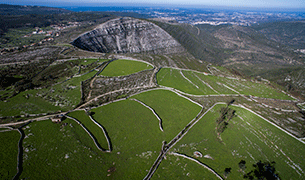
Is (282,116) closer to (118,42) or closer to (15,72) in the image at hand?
(15,72)

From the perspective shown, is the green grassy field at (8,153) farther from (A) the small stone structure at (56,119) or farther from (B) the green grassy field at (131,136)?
(B) the green grassy field at (131,136)

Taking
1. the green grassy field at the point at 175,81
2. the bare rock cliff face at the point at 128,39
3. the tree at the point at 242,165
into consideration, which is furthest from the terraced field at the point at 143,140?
the bare rock cliff face at the point at 128,39

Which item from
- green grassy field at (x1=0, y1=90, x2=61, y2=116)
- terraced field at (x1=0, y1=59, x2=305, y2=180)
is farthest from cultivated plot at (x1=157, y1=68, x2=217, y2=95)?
green grassy field at (x1=0, y1=90, x2=61, y2=116)

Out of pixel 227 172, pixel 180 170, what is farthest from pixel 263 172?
pixel 180 170

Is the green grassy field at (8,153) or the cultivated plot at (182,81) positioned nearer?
the green grassy field at (8,153)

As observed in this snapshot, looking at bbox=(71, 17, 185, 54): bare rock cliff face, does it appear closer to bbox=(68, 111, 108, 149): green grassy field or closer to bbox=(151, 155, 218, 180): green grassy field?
bbox=(68, 111, 108, 149): green grassy field

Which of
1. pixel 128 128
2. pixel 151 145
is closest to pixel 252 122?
pixel 151 145
